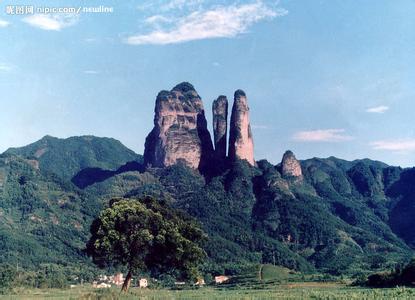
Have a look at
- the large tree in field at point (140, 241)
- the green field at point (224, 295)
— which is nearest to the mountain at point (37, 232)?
the green field at point (224, 295)

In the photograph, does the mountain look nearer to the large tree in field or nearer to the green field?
the green field

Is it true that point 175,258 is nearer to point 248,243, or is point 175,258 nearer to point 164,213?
point 164,213

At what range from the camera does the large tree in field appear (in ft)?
170

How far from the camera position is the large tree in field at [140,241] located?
51.7 metres

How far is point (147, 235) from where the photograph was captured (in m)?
51.1

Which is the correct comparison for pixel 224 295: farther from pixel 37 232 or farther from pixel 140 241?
pixel 37 232

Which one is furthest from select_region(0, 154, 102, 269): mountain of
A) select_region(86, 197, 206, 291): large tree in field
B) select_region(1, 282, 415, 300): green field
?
select_region(86, 197, 206, 291): large tree in field

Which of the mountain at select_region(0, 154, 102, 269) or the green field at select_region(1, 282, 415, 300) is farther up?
the mountain at select_region(0, 154, 102, 269)

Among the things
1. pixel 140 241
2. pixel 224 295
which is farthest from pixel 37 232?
pixel 224 295

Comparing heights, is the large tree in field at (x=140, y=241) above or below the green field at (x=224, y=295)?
above

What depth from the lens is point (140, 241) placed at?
5150 cm

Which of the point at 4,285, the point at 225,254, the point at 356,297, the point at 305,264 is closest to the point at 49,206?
the point at 225,254

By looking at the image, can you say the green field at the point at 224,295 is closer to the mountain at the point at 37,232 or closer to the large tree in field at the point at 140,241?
the large tree in field at the point at 140,241

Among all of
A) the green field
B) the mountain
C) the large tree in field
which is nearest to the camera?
the green field
